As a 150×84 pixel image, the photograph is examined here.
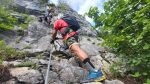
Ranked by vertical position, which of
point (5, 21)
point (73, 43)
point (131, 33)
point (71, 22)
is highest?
point (5, 21)

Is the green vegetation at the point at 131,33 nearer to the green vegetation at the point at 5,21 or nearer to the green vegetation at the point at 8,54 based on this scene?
the green vegetation at the point at 8,54

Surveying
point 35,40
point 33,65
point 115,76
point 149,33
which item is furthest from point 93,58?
point 35,40

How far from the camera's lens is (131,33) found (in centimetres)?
1015

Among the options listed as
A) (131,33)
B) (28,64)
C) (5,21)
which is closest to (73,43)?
(28,64)

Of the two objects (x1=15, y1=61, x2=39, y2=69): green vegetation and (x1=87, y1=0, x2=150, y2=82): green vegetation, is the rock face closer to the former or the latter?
(x1=15, y1=61, x2=39, y2=69): green vegetation

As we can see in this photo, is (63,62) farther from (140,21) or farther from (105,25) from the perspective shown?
(140,21)

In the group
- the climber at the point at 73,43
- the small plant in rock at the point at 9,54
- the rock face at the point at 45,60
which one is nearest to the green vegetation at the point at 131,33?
the rock face at the point at 45,60

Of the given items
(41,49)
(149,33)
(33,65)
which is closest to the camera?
(149,33)

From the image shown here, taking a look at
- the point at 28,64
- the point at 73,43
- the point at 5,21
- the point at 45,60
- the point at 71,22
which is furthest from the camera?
the point at 5,21

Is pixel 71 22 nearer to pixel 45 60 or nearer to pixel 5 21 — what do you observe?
pixel 45 60

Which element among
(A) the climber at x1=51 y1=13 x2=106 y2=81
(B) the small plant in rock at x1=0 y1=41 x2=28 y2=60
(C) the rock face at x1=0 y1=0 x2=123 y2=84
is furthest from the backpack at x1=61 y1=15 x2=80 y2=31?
(B) the small plant in rock at x1=0 y1=41 x2=28 y2=60

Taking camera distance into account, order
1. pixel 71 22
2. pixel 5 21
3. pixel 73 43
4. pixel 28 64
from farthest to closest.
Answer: pixel 5 21 → pixel 28 64 → pixel 71 22 → pixel 73 43

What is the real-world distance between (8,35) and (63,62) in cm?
653

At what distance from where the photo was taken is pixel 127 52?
35.3 ft
